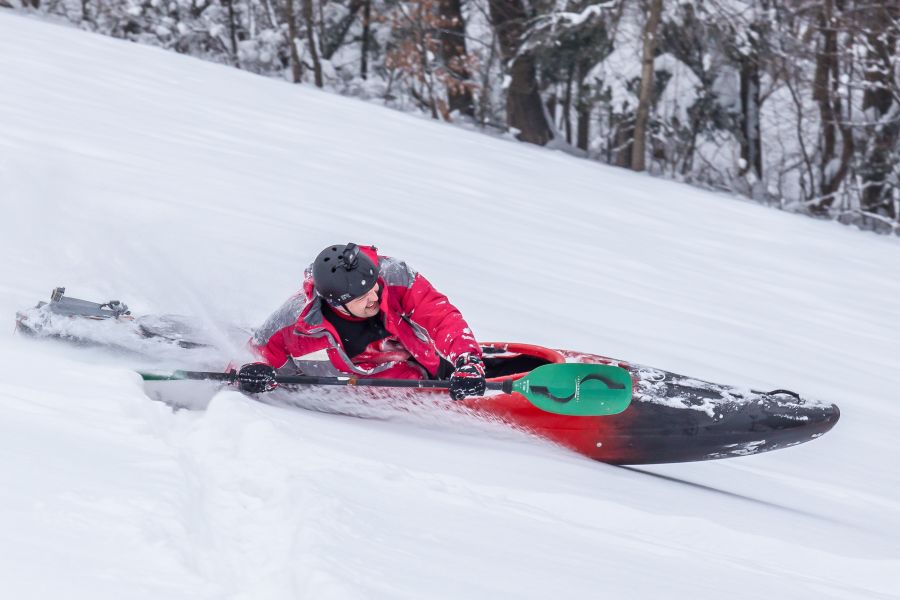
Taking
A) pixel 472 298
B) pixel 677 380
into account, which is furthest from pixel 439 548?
pixel 472 298

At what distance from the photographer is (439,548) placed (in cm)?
287

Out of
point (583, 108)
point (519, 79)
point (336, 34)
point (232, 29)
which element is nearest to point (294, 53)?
point (336, 34)

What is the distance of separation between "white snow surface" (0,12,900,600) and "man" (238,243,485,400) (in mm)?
262

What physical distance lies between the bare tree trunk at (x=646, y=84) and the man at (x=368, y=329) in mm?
9269

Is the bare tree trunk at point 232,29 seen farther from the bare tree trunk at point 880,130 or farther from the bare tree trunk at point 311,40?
the bare tree trunk at point 880,130

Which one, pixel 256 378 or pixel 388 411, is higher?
pixel 256 378

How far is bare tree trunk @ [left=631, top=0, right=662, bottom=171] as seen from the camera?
12.8 meters

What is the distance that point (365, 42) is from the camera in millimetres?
16484

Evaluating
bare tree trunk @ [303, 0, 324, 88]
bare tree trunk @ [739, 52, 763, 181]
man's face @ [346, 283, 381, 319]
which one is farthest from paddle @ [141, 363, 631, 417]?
bare tree trunk @ [303, 0, 324, 88]

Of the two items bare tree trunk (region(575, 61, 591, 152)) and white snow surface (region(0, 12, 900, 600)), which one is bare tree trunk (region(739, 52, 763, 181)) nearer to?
bare tree trunk (region(575, 61, 591, 152))

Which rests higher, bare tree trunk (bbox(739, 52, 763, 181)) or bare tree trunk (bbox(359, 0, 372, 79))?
bare tree trunk (bbox(359, 0, 372, 79))

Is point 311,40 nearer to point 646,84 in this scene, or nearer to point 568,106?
point 568,106

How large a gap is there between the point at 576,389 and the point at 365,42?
13162mm

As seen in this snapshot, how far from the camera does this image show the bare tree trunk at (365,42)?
51.5 ft
